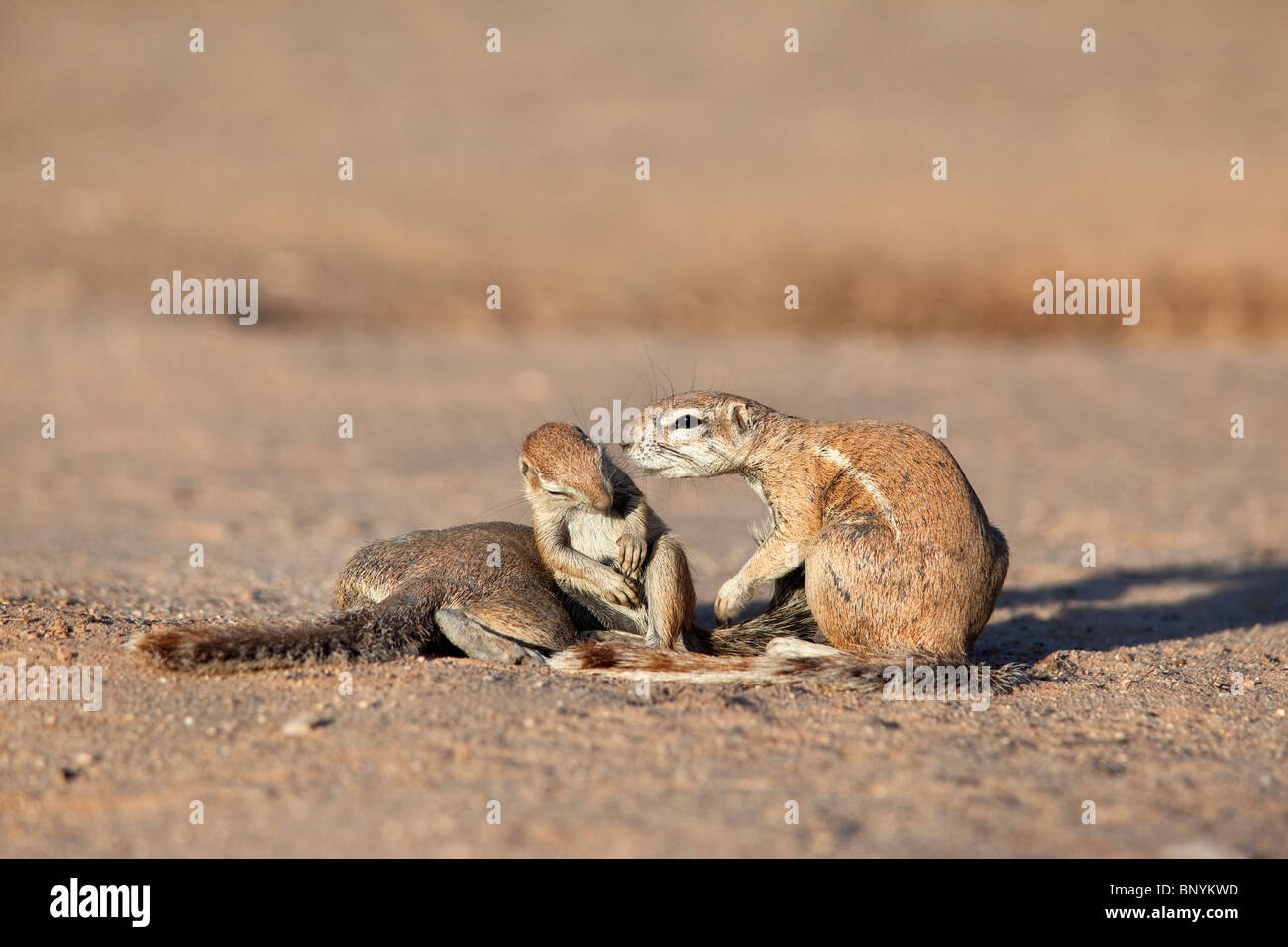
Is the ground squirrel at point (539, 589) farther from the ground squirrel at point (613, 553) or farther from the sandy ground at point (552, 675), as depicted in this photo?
the sandy ground at point (552, 675)

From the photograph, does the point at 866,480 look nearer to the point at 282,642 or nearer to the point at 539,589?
the point at 539,589

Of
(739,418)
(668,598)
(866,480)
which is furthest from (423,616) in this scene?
(866,480)

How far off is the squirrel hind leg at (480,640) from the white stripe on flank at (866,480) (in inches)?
67.1

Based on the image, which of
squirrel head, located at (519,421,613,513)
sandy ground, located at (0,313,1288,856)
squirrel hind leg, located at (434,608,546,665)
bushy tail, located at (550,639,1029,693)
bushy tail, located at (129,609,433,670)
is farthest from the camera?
squirrel head, located at (519,421,613,513)

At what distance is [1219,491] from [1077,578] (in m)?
3.83

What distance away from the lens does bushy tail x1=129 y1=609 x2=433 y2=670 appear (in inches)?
198

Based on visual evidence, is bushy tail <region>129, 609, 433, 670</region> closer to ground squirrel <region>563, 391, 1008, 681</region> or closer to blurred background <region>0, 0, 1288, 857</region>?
blurred background <region>0, 0, 1288, 857</region>

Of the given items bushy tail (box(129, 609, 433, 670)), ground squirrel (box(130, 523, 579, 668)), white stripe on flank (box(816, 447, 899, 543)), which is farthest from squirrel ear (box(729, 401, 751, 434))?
bushy tail (box(129, 609, 433, 670))

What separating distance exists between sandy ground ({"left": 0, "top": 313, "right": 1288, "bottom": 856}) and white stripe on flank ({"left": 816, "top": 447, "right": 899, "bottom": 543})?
0.94 meters

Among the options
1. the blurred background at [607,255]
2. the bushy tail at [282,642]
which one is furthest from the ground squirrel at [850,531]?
the blurred background at [607,255]

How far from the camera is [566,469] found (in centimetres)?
585

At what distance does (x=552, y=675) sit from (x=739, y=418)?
1740 mm

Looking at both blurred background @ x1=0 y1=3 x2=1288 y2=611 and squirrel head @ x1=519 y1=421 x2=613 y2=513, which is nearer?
squirrel head @ x1=519 y1=421 x2=613 y2=513
